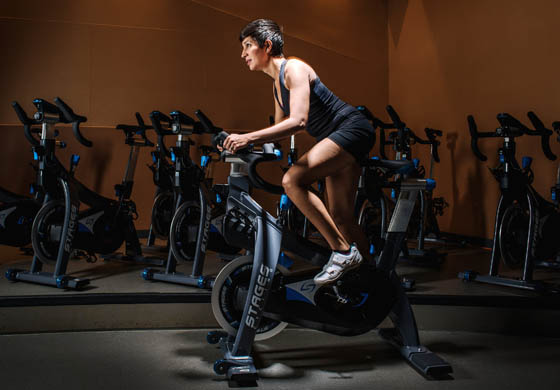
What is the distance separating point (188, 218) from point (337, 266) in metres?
1.81

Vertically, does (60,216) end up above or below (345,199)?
below

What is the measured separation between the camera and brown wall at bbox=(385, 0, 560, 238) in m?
4.55

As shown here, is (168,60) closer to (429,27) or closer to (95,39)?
(95,39)

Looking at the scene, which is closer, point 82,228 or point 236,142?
point 236,142

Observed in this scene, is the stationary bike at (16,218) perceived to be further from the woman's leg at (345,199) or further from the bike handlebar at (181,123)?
the woman's leg at (345,199)

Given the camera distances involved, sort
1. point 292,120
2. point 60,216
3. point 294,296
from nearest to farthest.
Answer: point 292,120 < point 294,296 < point 60,216

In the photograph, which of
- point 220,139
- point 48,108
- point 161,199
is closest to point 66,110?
point 48,108

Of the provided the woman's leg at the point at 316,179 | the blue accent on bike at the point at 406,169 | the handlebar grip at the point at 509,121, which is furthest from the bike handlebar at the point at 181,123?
the handlebar grip at the point at 509,121

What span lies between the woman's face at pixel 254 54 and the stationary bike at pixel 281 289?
15.0 inches

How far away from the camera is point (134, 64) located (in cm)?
555

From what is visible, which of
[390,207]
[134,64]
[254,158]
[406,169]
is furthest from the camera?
[134,64]

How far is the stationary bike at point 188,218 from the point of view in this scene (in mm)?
3512

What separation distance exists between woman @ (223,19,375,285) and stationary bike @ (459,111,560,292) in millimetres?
1588

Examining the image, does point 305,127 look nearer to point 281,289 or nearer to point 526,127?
point 281,289
